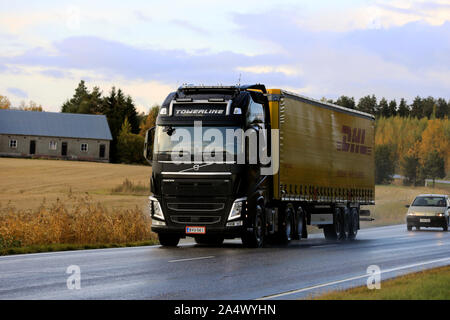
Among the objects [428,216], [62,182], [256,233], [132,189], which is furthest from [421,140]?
[256,233]

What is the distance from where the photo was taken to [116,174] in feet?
279

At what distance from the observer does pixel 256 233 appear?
71.1ft

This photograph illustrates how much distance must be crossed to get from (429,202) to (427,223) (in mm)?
→ 2558

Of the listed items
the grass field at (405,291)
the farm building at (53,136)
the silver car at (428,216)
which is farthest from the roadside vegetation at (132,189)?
the grass field at (405,291)

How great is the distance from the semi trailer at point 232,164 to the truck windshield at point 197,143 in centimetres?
3

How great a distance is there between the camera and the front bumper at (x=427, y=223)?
1501 inches

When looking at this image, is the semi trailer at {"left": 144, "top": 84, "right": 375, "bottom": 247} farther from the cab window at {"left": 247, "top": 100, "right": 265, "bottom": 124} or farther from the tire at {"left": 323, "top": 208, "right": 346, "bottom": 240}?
the tire at {"left": 323, "top": 208, "right": 346, "bottom": 240}

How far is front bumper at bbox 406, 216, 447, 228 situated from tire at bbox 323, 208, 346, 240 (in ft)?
33.1

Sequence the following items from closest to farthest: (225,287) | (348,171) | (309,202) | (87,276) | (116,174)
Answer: (225,287) < (87,276) < (309,202) < (348,171) < (116,174)

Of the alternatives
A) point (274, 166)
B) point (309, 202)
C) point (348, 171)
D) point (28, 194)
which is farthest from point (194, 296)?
point (28, 194)

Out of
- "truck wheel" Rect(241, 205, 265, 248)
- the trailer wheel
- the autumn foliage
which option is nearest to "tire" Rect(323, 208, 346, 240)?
the trailer wheel

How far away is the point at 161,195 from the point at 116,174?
64.8 m

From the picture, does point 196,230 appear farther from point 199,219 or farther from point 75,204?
point 75,204
